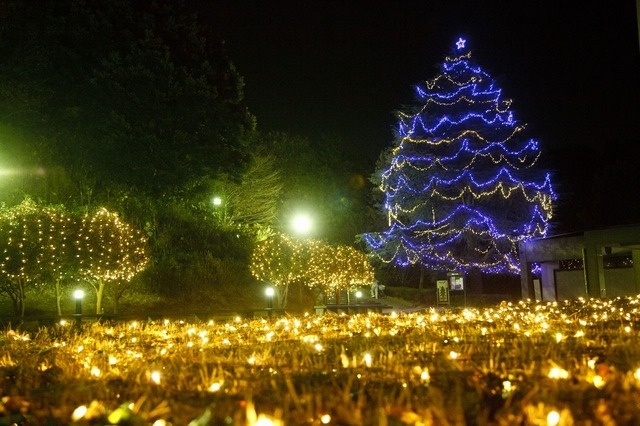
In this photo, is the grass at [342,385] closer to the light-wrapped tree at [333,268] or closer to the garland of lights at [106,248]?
the garland of lights at [106,248]

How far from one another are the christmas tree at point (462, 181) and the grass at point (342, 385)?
2784 cm

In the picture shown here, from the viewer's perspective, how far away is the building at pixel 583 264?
77.4 ft

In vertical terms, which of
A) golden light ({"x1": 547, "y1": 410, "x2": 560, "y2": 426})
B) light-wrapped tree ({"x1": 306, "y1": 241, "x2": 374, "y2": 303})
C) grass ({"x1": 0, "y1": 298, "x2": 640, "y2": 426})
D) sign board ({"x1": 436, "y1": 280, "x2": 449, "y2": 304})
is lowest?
golden light ({"x1": 547, "y1": 410, "x2": 560, "y2": 426})

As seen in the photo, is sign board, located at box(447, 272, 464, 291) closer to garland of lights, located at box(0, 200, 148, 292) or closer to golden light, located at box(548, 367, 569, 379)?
garland of lights, located at box(0, 200, 148, 292)

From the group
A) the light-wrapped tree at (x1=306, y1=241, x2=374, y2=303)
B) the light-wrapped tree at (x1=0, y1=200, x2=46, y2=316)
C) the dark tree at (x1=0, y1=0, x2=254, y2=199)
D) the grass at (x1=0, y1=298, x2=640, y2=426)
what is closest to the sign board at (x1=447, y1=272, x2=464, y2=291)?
the light-wrapped tree at (x1=306, y1=241, x2=374, y2=303)

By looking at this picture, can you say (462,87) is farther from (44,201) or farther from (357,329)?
(357,329)

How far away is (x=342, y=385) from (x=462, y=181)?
31324mm

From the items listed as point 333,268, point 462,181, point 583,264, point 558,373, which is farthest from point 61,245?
point 462,181

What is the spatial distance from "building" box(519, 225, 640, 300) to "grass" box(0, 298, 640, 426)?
58.1ft

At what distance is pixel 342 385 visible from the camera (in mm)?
4762

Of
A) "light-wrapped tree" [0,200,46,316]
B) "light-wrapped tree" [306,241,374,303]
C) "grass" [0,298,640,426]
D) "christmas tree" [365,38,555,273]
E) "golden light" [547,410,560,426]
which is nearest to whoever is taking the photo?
"golden light" [547,410,560,426]

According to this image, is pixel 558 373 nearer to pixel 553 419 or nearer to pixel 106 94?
pixel 553 419

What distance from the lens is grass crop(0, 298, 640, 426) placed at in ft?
13.2

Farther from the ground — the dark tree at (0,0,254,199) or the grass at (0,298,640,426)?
the dark tree at (0,0,254,199)
